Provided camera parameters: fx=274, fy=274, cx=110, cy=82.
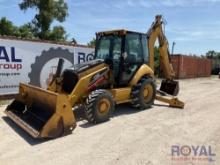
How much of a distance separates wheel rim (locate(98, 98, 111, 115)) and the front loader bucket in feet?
3.38

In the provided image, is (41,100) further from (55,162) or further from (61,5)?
(61,5)

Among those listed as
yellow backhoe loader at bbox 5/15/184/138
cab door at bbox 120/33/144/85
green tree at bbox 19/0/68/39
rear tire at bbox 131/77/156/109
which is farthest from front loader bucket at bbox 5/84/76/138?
green tree at bbox 19/0/68/39

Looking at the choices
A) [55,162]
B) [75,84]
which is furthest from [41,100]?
[55,162]

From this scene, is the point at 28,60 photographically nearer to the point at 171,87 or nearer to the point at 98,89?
the point at 98,89

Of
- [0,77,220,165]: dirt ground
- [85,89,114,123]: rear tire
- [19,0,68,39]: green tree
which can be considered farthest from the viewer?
[19,0,68,39]: green tree

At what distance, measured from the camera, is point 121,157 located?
466cm

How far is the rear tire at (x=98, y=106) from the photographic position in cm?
646

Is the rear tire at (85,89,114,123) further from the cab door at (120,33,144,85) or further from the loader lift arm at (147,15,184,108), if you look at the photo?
the loader lift arm at (147,15,184,108)

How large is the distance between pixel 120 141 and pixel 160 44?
5.42m

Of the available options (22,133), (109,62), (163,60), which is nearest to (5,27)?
(163,60)

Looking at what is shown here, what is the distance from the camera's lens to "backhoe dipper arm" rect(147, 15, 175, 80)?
920cm

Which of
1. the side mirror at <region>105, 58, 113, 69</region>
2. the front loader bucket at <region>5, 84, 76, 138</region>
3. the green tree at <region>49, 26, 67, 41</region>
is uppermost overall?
the green tree at <region>49, 26, 67, 41</region>

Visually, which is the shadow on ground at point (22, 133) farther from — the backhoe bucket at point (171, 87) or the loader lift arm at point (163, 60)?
the backhoe bucket at point (171, 87)

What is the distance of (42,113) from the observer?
20.6ft
